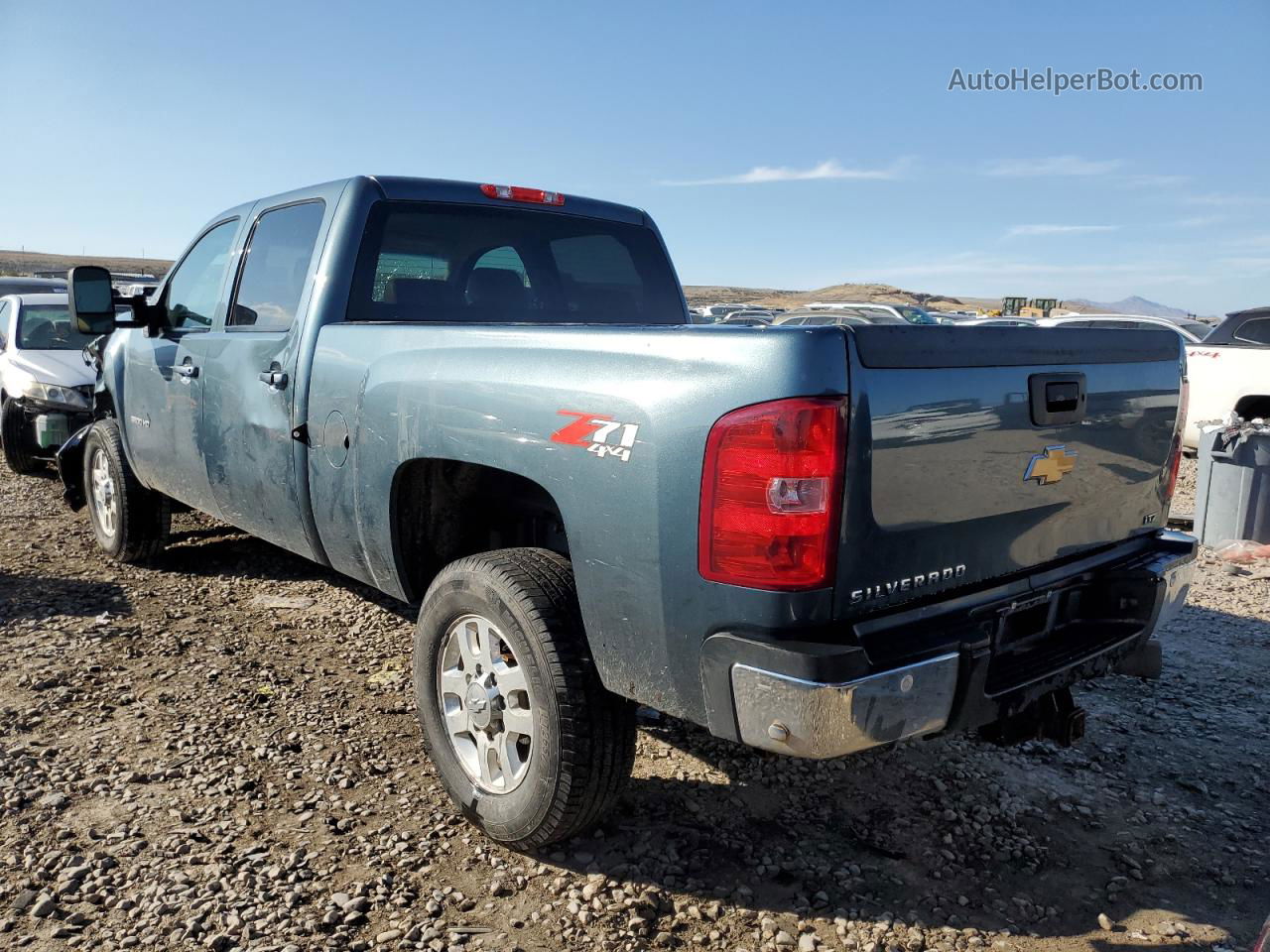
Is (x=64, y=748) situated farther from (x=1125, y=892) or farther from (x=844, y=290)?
(x=844, y=290)

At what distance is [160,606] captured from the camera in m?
4.88

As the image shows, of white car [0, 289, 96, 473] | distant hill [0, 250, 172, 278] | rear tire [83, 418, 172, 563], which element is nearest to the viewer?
rear tire [83, 418, 172, 563]

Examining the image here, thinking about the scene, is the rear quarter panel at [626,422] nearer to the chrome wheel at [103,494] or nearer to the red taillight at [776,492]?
the red taillight at [776,492]

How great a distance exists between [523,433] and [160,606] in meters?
3.26

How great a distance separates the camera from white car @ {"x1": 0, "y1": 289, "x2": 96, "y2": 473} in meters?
7.80

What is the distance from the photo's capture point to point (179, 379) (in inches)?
178

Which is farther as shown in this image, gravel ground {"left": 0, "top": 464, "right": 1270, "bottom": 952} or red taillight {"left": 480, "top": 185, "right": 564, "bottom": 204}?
red taillight {"left": 480, "top": 185, "right": 564, "bottom": 204}

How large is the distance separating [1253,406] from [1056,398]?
8.48m

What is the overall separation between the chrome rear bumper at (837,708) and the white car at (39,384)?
727 cm

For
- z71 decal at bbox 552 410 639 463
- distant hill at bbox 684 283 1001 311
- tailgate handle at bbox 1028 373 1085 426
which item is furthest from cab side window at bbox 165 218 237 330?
distant hill at bbox 684 283 1001 311

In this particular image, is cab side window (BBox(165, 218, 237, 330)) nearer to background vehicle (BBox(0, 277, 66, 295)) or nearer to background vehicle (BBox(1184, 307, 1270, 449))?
background vehicle (BBox(0, 277, 66, 295))

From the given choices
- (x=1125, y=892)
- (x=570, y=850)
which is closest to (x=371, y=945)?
(x=570, y=850)

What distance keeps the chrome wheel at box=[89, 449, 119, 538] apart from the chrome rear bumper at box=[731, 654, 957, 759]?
4.64 m

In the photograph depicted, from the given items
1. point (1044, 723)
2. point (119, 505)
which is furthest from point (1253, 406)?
point (119, 505)
